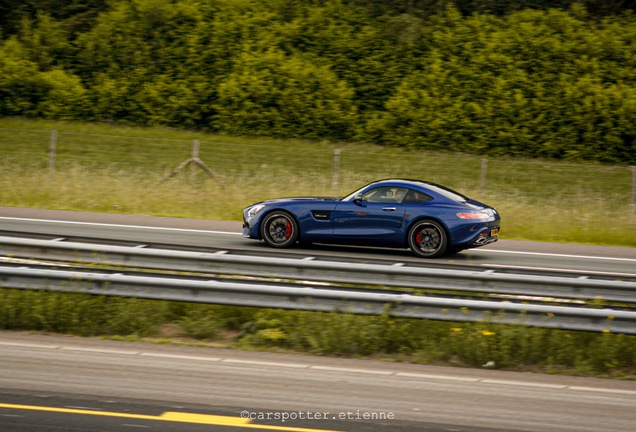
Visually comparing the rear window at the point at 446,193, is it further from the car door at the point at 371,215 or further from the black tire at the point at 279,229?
the black tire at the point at 279,229

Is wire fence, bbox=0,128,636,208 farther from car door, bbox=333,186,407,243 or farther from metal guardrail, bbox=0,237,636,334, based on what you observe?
metal guardrail, bbox=0,237,636,334

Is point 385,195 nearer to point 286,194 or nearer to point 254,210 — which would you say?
point 254,210

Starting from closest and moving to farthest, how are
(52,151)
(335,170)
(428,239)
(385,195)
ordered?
1. (428,239)
2. (385,195)
3. (335,170)
4. (52,151)

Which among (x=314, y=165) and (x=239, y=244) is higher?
(x=314, y=165)

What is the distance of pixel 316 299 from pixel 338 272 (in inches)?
41.6

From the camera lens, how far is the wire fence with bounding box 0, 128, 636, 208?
20844 mm

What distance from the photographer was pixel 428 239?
43.6 feet

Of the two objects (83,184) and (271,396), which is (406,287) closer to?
(271,396)

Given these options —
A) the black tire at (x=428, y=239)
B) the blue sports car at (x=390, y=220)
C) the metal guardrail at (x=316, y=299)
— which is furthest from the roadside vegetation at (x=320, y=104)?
the metal guardrail at (x=316, y=299)

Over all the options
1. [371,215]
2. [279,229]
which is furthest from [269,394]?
[279,229]

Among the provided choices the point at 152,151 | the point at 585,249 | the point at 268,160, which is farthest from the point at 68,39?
the point at 585,249

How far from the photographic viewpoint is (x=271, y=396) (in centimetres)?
644

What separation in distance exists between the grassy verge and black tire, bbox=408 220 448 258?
4.72 metres

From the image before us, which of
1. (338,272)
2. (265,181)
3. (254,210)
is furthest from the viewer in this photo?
(265,181)
